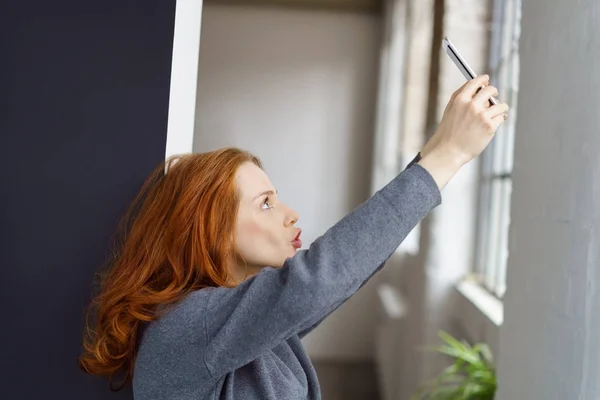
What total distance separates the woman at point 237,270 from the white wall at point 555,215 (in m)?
0.21

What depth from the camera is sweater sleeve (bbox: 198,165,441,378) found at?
0.65 meters

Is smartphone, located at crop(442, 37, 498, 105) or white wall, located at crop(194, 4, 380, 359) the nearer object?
smartphone, located at crop(442, 37, 498, 105)

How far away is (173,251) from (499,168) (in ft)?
4.85

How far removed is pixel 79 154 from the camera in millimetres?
1020

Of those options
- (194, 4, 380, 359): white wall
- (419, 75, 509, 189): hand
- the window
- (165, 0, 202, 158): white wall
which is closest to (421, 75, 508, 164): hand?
(419, 75, 509, 189): hand

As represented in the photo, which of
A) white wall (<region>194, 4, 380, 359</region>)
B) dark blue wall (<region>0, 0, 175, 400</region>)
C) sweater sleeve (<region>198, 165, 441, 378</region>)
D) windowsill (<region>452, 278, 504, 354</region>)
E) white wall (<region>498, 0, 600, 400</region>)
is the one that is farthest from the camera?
white wall (<region>194, 4, 380, 359</region>)

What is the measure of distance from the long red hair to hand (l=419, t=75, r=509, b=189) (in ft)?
0.89

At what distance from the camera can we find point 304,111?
2.44m

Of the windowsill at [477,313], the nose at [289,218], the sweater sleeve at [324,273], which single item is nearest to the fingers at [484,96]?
the sweater sleeve at [324,273]

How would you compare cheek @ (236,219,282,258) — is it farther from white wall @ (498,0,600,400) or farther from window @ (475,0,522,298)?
window @ (475,0,522,298)

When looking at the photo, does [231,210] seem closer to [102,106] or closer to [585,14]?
[102,106]

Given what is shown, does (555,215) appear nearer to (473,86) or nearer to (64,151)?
(473,86)

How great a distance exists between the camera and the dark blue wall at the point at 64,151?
1012 millimetres

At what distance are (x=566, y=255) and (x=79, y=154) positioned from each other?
0.74 metres
